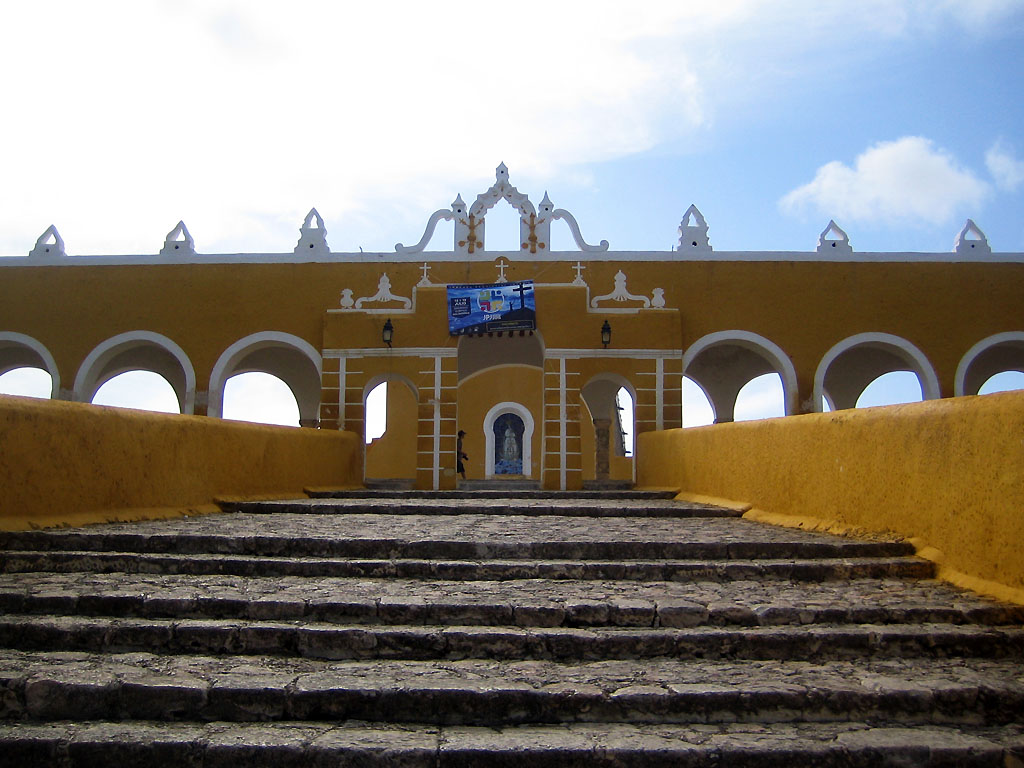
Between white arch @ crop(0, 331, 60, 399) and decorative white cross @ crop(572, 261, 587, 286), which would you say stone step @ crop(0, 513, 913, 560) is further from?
white arch @ crop(0, 331, 60, 399)

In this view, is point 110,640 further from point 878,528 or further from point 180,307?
point 180,307

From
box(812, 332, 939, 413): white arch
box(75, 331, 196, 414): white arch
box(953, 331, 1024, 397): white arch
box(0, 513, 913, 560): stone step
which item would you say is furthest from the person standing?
box(0, 513, 913, 560): stone step

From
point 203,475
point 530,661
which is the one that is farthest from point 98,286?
point 530,661

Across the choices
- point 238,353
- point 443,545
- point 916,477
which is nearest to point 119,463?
point 443,545

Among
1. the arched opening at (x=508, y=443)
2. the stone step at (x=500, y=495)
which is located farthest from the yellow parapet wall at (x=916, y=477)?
the arched opening at (x=508, y=443)

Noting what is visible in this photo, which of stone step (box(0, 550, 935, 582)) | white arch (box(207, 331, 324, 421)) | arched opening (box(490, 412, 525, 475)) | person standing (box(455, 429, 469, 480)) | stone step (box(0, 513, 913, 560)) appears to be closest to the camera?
stone step (box(0, 550, 935, 582))

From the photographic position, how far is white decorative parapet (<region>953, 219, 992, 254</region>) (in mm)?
13289

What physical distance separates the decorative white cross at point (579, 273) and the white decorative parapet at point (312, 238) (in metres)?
4.14

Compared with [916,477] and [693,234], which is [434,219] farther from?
[916,477]

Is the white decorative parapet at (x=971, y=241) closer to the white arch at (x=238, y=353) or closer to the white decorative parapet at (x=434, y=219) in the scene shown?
the white decorative parapet at (x=434, y=219)

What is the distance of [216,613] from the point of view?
369 cm

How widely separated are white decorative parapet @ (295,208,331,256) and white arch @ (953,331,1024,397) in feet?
34.0

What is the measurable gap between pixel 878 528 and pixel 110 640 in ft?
13.8

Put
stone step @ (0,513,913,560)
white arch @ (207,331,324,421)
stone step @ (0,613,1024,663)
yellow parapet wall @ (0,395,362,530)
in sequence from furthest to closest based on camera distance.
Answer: white arch @ (207,331,324,421), yellow parapet wall @ (0,395,362,530), stone step @ (0,513,913,560), stone step @ (0,613,1024,663)
